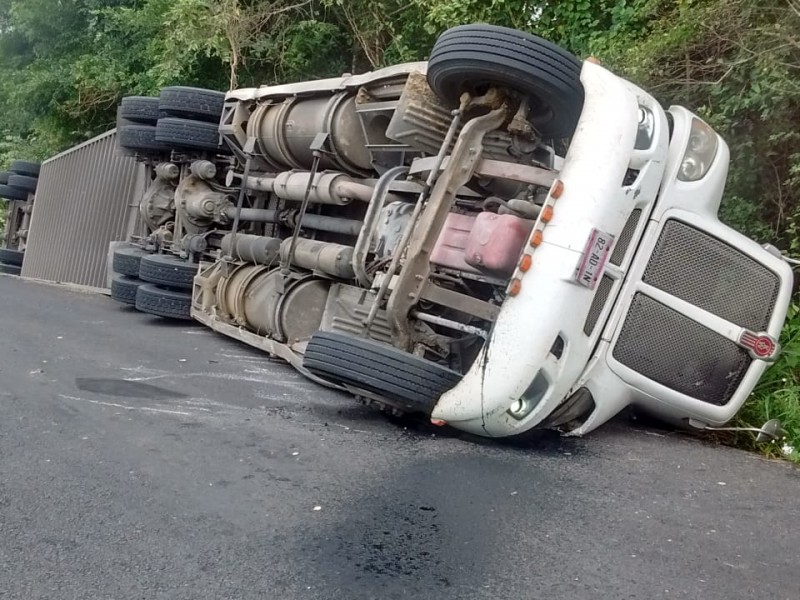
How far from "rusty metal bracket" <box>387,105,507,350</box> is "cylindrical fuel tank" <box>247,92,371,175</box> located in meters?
1.59

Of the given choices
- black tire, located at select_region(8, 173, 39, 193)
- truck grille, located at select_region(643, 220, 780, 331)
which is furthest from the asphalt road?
black tire, located at select_region(8, 173, 39, 193)

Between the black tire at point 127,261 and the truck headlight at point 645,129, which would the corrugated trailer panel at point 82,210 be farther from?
the truck headlight at point 645,129

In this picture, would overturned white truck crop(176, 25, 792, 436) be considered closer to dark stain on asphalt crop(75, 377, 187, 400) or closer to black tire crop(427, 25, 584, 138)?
black tire crop(427, 25, 584, 138)

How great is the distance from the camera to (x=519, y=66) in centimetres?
394

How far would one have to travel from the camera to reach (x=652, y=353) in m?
4.05

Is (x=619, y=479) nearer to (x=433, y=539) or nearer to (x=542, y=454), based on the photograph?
(x=542, y=454)

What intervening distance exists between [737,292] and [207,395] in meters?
2.66

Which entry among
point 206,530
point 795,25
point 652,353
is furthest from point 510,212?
point 795,25

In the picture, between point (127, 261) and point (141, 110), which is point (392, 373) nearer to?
point (127, 261)

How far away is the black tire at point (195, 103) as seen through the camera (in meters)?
7.48

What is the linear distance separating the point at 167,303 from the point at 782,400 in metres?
4.66

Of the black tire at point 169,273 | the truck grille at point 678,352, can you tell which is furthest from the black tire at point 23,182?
the truck grille at point 678,352

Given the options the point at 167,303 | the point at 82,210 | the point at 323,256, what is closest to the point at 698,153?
the point at 323,256

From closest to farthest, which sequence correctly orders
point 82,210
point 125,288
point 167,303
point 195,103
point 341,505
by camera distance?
point 341,505, point 167,303, point 195,103, point 125,288, point 82,210
